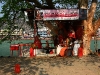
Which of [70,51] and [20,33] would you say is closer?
[70,51]

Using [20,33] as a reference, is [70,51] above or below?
below

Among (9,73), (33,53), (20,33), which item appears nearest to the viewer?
(9,73)

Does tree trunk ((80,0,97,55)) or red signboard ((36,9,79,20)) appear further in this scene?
tree trunk ((80,0,97,55))

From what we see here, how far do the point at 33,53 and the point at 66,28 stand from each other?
3877 mm

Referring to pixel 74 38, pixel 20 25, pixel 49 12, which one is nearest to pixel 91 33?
pixel 74 38

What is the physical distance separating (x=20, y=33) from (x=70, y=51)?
17.1 ft

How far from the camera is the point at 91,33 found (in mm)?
17875

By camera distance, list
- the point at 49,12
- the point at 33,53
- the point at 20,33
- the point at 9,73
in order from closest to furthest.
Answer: the point at 9,73 < the point at 49,12 < the point at 33,53 < the point at 20,33

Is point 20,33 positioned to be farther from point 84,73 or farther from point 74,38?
point 84,73

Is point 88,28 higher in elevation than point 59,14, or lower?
lower

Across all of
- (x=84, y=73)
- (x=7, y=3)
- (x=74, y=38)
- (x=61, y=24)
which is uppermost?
(x=7, y=3)

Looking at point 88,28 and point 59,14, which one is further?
point 88,28

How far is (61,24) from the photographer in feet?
61.6

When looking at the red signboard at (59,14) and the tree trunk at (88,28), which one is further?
the tree trunk at (88,28)
